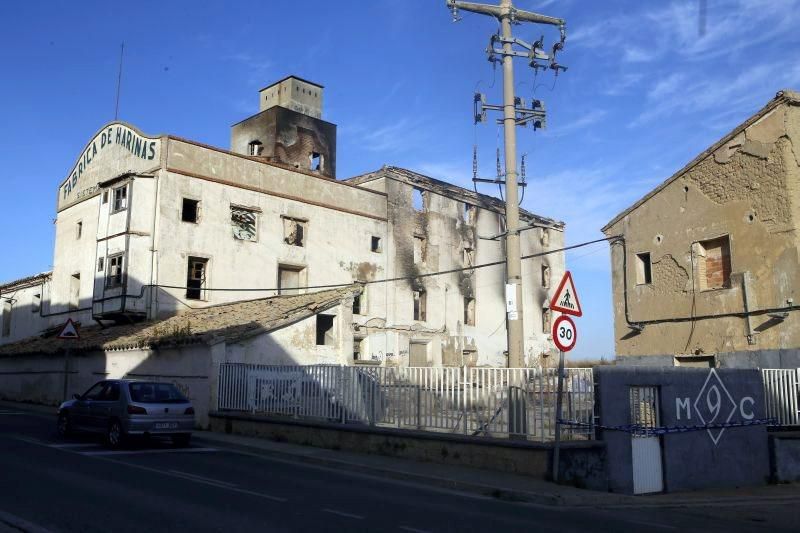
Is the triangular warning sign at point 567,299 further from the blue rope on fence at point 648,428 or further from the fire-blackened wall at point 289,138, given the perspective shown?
the fire-blackened wall at point 289,138

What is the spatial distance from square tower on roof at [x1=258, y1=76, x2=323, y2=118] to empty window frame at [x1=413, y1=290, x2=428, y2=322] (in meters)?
12.1

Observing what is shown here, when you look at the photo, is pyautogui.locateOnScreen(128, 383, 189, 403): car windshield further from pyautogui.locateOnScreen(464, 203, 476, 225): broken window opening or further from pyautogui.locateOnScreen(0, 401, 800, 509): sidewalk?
pyautogui.locateOnScreen(464, 203, 476, 225): broken window opening

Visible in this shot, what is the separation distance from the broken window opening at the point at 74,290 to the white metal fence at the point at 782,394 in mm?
30396

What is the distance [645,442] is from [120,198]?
1001 inches

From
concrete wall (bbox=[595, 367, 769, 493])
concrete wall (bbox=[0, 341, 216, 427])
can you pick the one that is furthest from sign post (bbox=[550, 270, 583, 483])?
concrete wall (bbox=[0, 341, 216, 427])

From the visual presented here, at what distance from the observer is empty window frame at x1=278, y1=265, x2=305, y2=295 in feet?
110

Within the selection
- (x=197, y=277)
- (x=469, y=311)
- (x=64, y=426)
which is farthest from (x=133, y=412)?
(x=469, y=311)

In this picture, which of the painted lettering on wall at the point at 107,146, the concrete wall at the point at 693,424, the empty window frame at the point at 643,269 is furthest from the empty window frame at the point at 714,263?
the painted lettering on wall at the point at 107,146

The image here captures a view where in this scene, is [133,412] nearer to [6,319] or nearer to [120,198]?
[120,198]

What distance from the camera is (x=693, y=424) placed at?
1253 cm

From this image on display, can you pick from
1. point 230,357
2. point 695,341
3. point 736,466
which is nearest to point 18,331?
point 230,357

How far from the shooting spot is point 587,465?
11375 mm

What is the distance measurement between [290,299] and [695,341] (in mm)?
14945

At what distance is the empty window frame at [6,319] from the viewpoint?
4172 cm
